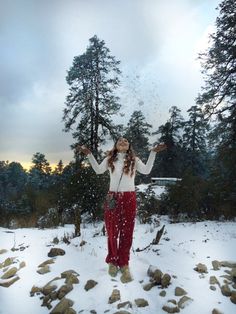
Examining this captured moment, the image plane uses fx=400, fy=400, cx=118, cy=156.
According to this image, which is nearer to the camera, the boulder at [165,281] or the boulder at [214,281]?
the boulder at [165,281]

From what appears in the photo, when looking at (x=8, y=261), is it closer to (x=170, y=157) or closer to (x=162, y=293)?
(x=162, y=293)

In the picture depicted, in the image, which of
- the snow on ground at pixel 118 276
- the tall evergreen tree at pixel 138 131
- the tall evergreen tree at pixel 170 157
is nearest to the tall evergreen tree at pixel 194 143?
the tall evergreen tree at pixel 170 157

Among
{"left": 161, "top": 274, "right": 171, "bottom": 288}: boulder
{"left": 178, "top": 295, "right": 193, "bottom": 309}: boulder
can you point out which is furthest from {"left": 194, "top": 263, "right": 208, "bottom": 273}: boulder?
{"left": 178, "top": 295, "right": 193, "bottom": 309}: boulder

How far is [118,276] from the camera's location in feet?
19.9

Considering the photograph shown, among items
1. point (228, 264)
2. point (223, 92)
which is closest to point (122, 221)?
point (228, 264)

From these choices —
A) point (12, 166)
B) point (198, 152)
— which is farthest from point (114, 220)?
point (12, 166)

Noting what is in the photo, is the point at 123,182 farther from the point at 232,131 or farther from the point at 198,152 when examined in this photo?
the point at 198,152

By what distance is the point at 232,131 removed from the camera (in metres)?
16.0

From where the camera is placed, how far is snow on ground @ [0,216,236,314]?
5551mm

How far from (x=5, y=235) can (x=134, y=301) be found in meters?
4.85

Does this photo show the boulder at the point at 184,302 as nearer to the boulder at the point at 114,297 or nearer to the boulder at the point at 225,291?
the boulder at the point at 225,291

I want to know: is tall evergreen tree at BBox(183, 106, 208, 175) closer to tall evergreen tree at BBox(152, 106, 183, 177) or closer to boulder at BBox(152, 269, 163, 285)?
tall evergreen tree at BBox(152, 106, 183, 177)

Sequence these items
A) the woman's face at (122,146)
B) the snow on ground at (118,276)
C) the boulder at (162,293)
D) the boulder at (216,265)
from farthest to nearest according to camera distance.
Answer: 1. the boulder at (216,265)
2. the woman's face at (122,146)
3. the boulder at (162,293)
4. the snow on ground at (118,276)

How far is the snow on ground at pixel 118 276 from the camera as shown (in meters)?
5.55
